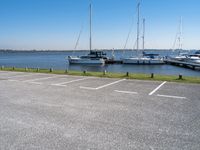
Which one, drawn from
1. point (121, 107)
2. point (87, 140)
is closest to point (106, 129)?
point (87, 140)

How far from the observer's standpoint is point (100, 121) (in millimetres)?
4977

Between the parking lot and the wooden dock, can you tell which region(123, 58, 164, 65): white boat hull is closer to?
the wooden dock

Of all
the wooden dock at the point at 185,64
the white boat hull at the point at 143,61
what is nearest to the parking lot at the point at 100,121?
the wooden dock at the point at 185,64

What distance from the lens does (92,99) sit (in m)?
7.40

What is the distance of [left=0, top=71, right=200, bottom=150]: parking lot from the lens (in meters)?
3.78

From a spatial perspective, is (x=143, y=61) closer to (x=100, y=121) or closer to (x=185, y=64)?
(x=185, y=64)

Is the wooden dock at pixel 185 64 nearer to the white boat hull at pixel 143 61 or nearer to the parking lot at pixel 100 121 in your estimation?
the white boat hull at pixel 143 61

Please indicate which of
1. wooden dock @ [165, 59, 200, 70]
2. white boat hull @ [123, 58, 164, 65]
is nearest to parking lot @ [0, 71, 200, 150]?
wooden dock @ [165, 59, 200, 70]

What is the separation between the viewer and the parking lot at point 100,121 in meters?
3.78

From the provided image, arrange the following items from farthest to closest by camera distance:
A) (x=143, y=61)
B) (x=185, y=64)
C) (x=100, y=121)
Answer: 1. (x=143, y=61)
2. (x=185, y=64)
3. (x=100, y=121)

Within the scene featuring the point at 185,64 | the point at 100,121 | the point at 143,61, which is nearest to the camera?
the point at 100,121

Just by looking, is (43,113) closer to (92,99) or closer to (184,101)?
(92,99)

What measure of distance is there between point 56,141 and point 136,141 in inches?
64.2

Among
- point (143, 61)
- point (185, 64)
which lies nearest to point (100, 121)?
point (143, 61)
